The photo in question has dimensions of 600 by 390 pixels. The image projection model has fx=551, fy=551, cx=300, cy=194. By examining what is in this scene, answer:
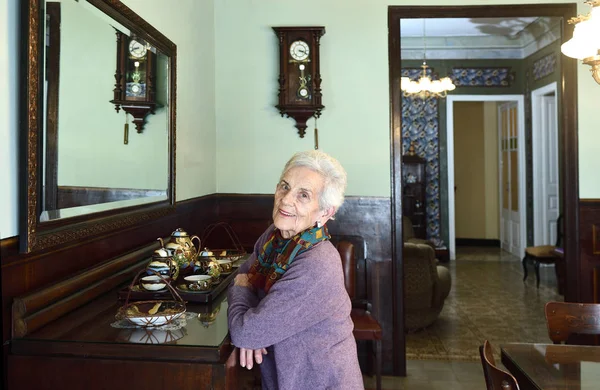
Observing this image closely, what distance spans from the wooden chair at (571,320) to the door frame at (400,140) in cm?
165

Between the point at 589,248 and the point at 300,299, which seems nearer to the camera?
the point at 300,299

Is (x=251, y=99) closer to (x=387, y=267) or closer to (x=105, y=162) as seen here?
(x=387, y=267)

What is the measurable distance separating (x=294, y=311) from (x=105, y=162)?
108cm

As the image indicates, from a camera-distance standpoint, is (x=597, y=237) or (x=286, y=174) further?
(x=597, y=237)

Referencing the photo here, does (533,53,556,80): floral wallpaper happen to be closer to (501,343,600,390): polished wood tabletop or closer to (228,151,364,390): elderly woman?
(501,343,600,390): polished wood tabletop

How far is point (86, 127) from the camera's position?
80.1 inches

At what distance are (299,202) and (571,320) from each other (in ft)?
4.73

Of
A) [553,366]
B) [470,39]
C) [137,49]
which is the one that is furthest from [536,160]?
[137,49]

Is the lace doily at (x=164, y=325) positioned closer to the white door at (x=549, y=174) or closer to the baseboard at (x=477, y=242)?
the white door at (x=549, y=174)

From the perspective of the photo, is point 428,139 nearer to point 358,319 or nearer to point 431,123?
point 431,123

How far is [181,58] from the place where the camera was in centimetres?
322

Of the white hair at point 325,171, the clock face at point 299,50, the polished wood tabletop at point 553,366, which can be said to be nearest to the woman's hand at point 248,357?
the white hair at point 325,171

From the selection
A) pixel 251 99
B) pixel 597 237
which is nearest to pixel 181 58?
pixel 251 99

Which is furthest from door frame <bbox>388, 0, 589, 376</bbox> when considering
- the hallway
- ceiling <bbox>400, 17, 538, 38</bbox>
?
ceiling <bbox>400, 17, 538, 38</bbox>
